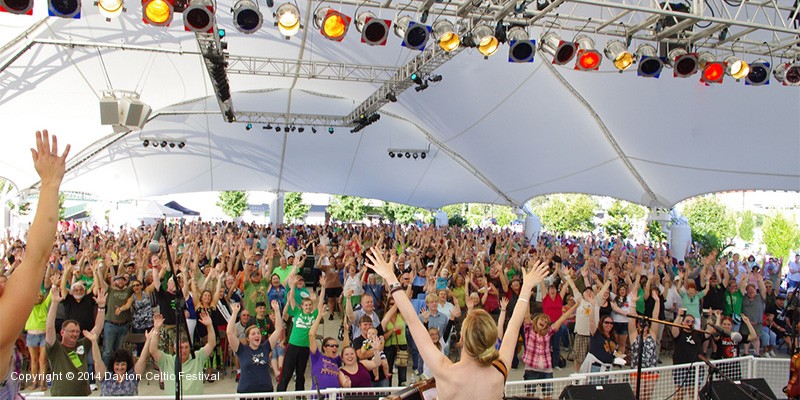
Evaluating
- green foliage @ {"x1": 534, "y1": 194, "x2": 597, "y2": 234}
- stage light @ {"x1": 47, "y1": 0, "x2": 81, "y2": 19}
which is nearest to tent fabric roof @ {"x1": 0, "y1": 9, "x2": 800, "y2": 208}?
stage light @ {"x1": 47, "y1": 0, "x2": 81, "y2": 19}

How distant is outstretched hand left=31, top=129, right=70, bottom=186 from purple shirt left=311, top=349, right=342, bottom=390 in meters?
3.31

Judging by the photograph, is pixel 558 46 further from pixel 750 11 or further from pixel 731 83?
pixel 731 83

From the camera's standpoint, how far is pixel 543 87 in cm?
1220

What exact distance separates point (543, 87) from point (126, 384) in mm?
10367

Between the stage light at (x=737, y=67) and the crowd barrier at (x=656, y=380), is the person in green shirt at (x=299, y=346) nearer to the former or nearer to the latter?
the crowd barrier at (x=656, y=380)

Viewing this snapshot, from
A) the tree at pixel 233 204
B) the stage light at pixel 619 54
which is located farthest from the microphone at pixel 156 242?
the tree at pixel 233 204

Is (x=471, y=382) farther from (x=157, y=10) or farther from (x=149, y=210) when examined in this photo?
(x=149, y=210)

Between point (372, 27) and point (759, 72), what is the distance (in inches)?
205

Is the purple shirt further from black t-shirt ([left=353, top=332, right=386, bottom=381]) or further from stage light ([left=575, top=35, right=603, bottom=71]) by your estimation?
stage light ([left=575, top=35, right=603, bottom=71])

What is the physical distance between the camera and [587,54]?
266 inches

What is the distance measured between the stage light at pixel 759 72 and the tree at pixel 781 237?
20.4m

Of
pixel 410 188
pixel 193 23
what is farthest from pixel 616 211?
pixel 193 23

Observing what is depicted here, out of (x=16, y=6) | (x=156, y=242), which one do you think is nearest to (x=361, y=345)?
(x=156, y=242)

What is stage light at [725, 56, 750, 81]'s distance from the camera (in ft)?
22.5
